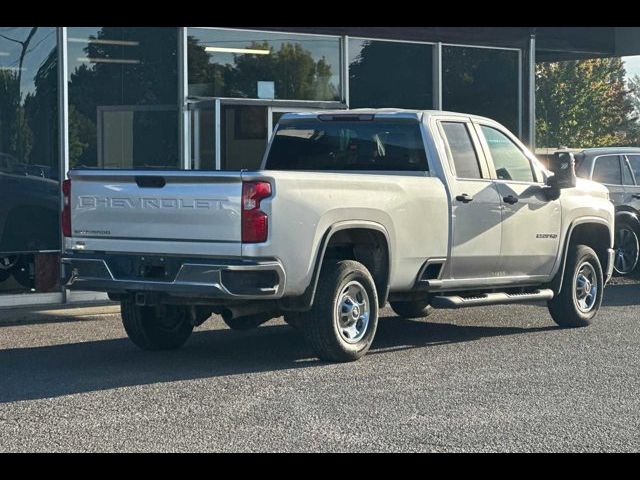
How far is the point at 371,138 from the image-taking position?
1140cm

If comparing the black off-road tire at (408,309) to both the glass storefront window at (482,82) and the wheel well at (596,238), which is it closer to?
the wheel well at (596,238)

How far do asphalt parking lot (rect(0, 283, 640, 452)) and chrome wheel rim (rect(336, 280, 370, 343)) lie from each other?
0.87 ft

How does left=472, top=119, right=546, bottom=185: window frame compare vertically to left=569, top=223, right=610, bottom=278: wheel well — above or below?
above

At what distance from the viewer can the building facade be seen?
14055 millimetres

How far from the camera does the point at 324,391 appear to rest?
884cm

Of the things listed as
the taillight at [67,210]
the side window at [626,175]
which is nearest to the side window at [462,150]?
the taillight at [67,210]

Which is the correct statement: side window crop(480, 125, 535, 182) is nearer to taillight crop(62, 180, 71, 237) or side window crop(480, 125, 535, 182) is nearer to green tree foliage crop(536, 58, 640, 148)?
taillight crop(62, 180, 71, 237)

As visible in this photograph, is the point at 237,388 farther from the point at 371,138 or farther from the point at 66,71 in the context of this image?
the point at 66,71

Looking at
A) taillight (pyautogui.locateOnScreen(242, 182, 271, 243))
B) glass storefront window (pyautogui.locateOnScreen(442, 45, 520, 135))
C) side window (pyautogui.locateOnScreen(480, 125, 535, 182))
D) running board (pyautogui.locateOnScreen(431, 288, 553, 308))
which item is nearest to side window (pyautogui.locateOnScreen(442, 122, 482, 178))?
side window (pyautogui.locateOnScreen(480, 125, 535, 182))

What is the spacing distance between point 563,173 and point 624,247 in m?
6.35
